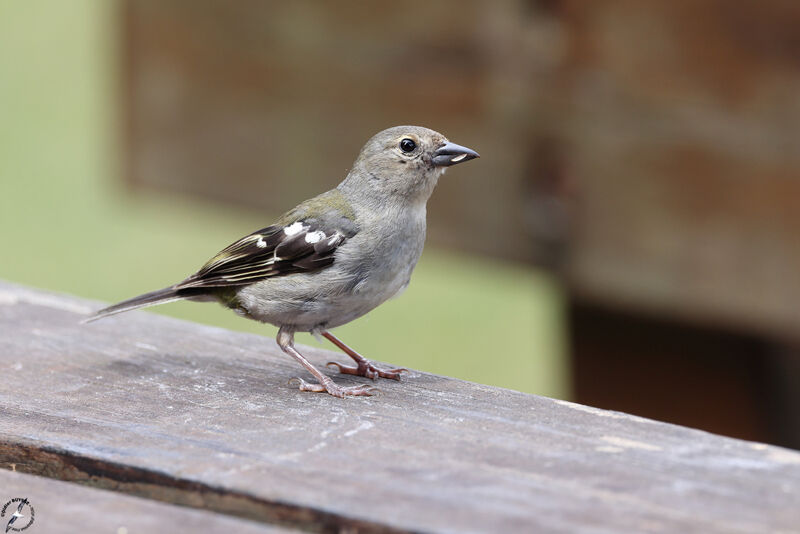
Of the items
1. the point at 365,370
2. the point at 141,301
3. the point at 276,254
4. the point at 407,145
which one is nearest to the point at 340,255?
the point at 276,254

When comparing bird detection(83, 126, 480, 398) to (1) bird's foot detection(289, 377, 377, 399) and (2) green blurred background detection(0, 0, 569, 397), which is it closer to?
(1) bird's foot detection(289, 377, 377, 399)

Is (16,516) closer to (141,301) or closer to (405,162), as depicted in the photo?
(141,301)

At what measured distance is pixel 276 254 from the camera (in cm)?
377

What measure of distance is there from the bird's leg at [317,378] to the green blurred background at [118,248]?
456 cm

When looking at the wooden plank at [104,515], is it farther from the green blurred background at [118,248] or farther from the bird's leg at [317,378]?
the green blurred background at [118,248]

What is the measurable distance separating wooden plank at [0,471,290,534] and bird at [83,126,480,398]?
4.32 ft

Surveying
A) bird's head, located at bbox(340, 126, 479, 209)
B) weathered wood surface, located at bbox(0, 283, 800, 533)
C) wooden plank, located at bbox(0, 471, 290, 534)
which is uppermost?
bird's head, located at bbox(340, 126, 479, 209)

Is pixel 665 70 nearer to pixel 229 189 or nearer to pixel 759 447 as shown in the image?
pixel 229 189

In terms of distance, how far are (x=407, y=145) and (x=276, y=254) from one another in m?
0.57

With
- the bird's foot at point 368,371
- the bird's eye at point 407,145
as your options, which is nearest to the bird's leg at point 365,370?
the bird's foot at point 368,371

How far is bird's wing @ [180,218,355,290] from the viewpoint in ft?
12.1

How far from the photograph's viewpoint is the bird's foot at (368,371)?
3.30 m

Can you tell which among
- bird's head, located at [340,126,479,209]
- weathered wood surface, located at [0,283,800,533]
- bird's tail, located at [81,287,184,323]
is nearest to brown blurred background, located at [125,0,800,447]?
bird's head, located at [340,126,479,209]

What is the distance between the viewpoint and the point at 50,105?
1390cm
